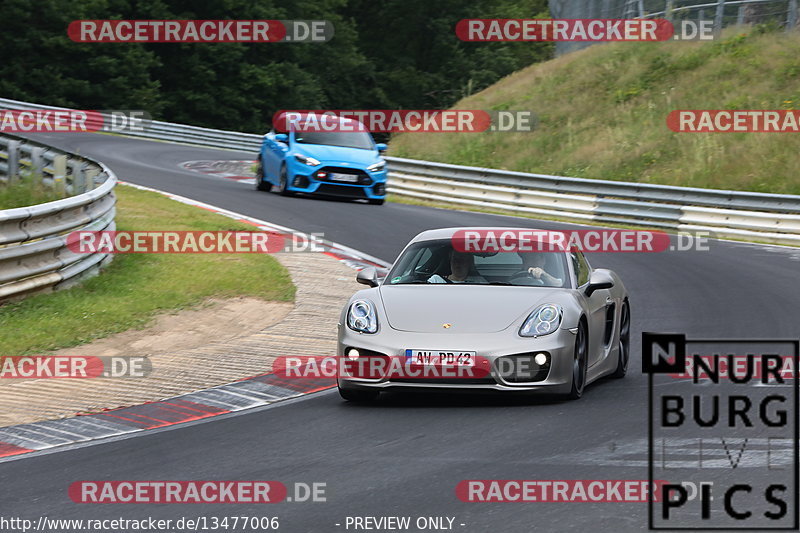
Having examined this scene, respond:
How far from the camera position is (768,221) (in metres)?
23.2

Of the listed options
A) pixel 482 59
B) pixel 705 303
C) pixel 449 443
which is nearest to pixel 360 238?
pixel 705 303

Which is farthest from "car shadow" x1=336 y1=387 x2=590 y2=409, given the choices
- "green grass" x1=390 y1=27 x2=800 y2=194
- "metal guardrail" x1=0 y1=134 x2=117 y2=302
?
"green grass" x1=390 y1=27 x2=800 y2=194

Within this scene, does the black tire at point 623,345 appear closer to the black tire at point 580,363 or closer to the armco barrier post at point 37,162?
the black tire at point 580,363

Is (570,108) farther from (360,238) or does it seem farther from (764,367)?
(764,367)

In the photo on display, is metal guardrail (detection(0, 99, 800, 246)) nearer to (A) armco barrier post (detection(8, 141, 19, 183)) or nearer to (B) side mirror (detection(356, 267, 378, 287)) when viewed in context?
(A) armco barrier post (detection(8, 141, 19, 183))

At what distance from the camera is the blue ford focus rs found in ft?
80.9

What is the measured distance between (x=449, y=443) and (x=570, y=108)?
96.0 feet

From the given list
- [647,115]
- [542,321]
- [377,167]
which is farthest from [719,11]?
[542,321]

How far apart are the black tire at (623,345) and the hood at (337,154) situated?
1434 cm

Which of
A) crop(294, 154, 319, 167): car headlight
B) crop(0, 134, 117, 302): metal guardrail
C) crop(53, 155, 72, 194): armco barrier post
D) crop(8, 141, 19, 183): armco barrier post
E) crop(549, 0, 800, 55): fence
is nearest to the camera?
crop(0, 134, 117, 302): metal guardrail

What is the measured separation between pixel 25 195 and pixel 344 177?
9883 millimetres

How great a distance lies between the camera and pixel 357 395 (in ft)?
29.8

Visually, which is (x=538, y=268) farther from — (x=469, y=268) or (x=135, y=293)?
(x=135, y=293)

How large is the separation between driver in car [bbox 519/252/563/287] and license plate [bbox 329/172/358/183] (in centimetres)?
1502
